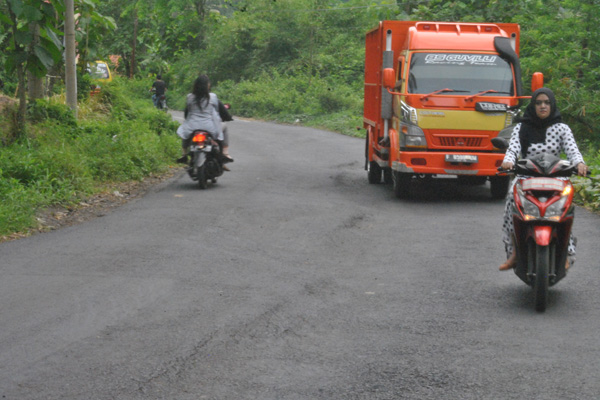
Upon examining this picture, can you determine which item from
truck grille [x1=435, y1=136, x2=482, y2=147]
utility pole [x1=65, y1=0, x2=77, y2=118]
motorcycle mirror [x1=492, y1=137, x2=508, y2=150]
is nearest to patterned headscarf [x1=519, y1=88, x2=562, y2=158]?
motorcycle mirror [x1=492, y1=137, x2=508, y2=150]

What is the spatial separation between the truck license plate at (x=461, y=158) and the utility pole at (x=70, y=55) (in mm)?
8007

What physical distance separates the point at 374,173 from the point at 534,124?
344 inches

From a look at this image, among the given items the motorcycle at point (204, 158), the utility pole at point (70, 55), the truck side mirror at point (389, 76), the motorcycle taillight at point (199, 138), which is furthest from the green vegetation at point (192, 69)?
the truck side mirror at point (389, 76)

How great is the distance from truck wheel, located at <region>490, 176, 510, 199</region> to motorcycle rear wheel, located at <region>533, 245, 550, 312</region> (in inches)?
293

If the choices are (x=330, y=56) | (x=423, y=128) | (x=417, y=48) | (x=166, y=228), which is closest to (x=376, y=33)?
(x=417, y=48)

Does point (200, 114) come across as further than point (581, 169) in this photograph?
Yes

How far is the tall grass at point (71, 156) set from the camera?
11703mm

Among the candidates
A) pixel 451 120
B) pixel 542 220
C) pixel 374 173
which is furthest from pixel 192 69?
pixel 542 220

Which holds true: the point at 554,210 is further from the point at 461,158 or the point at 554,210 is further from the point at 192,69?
the point at 192,69

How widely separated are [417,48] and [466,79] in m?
0.97

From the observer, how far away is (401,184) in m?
14.2

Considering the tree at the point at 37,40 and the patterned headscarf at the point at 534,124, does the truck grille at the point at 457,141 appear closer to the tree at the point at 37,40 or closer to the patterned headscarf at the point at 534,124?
the patterned headscarf at the point at 534,124

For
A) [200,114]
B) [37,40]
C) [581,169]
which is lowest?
[200,114]

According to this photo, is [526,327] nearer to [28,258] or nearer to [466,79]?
[28,258]
